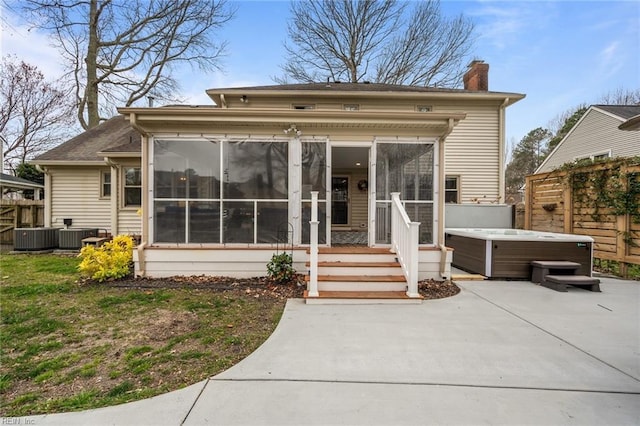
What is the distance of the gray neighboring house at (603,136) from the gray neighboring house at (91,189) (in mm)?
16117

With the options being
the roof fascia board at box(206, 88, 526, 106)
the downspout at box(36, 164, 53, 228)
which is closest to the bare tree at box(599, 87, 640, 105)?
the roof fascia board at box(206, 88, 526, 106)

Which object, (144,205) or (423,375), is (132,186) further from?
(423,375)

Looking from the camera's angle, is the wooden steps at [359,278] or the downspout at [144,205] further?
the downspout at [144,205]

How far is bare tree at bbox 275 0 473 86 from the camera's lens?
609 inches

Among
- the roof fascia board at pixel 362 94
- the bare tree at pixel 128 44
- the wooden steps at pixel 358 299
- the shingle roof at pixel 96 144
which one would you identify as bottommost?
the wooden steps at pixel 358 299

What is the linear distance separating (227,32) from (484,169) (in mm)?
13924

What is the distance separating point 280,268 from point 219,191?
1.87m

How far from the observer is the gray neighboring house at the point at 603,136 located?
10617 millimetres

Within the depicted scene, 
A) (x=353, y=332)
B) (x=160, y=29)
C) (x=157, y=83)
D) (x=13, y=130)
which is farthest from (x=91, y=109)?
(x=353, y=332)

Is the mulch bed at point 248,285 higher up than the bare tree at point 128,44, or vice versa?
the bare tree at point 128,44

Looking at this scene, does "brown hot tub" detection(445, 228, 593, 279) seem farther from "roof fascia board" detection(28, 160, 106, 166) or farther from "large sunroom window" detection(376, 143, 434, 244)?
"roof fascia board" detection(28, 160, 106, 166)

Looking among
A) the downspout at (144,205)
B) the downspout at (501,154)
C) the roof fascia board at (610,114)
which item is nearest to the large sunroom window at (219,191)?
the downspout at (144,205)

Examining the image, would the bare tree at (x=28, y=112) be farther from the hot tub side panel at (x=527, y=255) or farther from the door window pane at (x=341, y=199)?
the hot tub side panel at (x=527, y=255)

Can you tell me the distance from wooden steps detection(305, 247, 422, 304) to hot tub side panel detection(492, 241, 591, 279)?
2313mm
